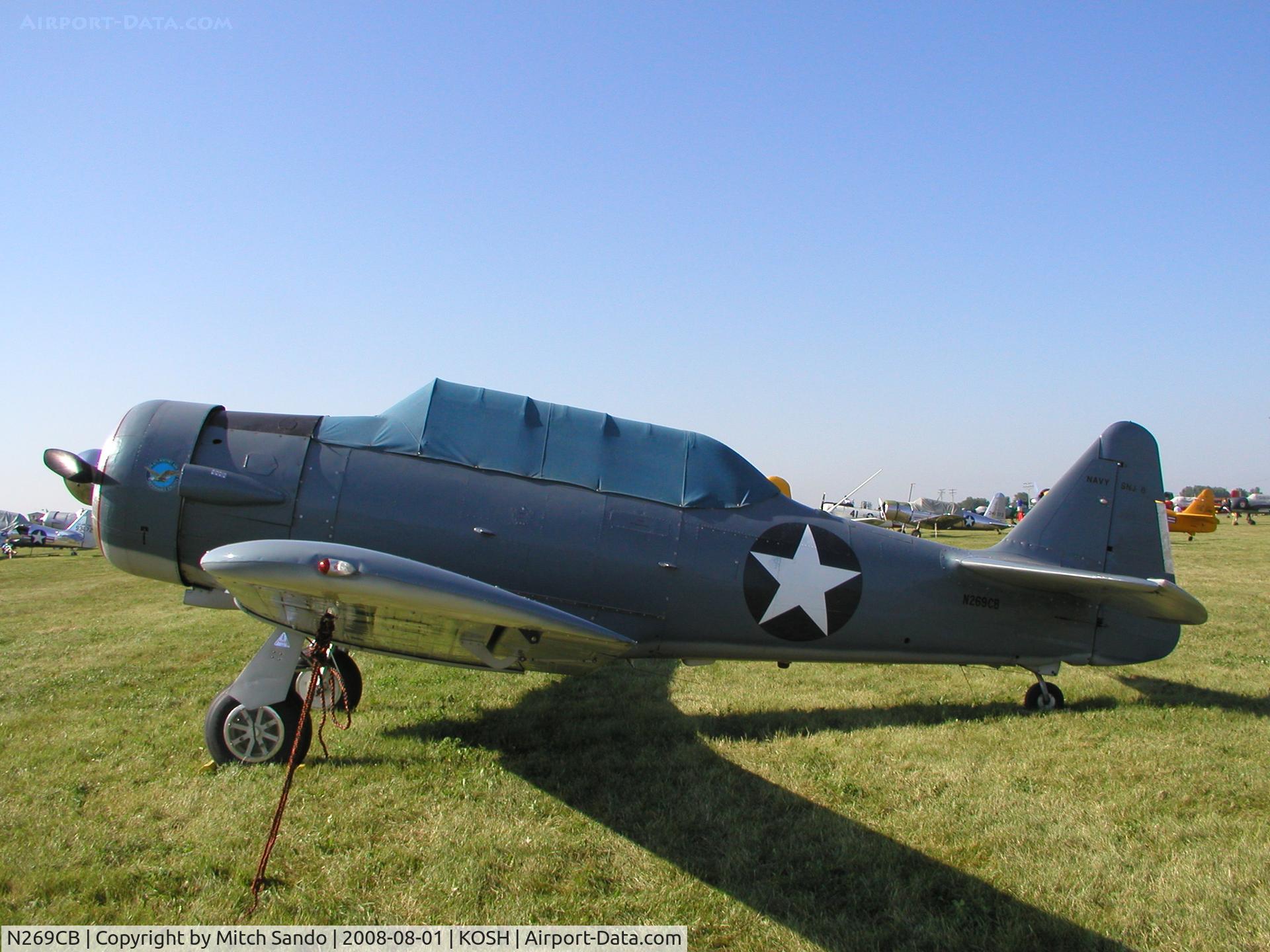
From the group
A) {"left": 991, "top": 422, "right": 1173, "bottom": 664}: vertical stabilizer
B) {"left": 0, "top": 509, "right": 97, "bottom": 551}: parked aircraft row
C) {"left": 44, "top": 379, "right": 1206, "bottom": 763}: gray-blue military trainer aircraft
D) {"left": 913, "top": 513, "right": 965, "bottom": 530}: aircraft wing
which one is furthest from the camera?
{"left": 913, "top": 513, "right": 965, "bottom": 530}: aircraft wing

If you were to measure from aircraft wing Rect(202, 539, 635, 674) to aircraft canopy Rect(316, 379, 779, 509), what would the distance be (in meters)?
1.29

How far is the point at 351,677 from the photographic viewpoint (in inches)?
264

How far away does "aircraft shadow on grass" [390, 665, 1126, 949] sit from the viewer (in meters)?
3.37

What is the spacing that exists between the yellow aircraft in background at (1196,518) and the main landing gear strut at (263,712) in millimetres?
30032

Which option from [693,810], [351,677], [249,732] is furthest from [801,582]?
[249,732]

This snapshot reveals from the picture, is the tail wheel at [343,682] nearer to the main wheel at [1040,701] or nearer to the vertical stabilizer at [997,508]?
the main wheel at [1040,701]

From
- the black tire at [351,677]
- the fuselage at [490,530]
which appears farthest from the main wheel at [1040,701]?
the black tire at [351,677]

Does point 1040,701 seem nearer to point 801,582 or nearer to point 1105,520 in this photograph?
point 1105,520

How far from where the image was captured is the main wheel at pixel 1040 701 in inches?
260

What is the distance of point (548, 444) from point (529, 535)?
2.34ft

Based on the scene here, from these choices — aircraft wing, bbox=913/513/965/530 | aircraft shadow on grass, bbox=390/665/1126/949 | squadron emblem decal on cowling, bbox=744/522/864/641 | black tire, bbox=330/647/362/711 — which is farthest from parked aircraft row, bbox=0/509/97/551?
aircraft wing, bbox=913/513/965/530

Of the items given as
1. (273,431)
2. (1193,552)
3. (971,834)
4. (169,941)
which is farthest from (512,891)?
(1193,552)

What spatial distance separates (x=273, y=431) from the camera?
564cm

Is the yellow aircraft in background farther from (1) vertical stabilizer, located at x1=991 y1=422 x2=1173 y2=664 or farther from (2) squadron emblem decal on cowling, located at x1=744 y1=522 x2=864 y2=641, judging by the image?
(2) squadron emblem decal on cowling, located at x1=744 y1=522 x2=864 y2=641
